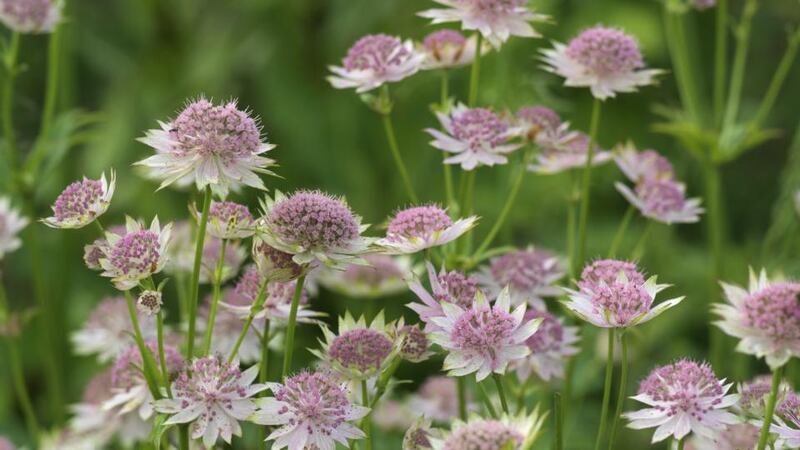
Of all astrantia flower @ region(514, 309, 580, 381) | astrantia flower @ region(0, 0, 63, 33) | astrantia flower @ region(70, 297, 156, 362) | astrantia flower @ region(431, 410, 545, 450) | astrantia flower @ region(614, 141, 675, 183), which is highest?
astrantia flower @ region(0, 0, 63, 33)

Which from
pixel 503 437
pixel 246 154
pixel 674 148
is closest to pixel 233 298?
pixel 246 154

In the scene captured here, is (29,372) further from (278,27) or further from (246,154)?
(246,154)

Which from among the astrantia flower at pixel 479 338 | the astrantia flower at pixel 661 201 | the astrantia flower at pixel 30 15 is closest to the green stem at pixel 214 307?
the astrantia flower at pixel 479 338

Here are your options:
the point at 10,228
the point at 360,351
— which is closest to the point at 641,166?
the point at 360,351

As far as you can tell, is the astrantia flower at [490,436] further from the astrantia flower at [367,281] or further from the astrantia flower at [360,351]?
the astrantia flower at [367,281]

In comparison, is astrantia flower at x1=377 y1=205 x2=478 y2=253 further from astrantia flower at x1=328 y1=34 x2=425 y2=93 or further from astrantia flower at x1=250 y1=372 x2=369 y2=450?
astrantia flower at x1=328 y1=34 x2=425 y2=93

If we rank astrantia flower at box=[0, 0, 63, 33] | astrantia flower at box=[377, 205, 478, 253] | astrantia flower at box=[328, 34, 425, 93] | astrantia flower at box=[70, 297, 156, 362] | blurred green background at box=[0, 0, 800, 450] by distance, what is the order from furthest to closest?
Result: blurred green background at box=[0, 0, 800, 450] → astrantia flower at box=[0, 0, 63, 33] → astrantia flower at box=[70, 297, 156, 362] → astrantia flower at box=[328, 34, 425, 93] → astrantia flower at box=[377, 205, 478, 253]

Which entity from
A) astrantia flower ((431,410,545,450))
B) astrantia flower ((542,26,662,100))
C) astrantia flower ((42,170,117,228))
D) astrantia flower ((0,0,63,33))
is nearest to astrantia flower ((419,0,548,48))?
astrantia flower ((542,26,662,100))
